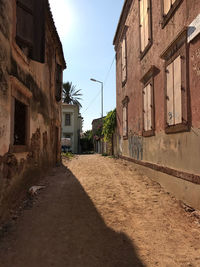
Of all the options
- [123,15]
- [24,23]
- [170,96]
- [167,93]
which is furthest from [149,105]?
[123,15]

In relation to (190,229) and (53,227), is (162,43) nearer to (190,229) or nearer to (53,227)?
(190,229)

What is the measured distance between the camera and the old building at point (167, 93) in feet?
13.8

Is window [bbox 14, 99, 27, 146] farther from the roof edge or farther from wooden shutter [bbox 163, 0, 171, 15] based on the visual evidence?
the roof edge

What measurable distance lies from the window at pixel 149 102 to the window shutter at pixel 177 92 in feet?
4.52

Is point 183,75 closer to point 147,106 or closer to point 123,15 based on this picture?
point 147,106

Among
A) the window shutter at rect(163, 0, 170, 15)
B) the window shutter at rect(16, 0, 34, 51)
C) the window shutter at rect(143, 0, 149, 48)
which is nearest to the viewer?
the window shutter at rect(16, 0, 34, 51)

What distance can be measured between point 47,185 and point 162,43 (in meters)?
5.30

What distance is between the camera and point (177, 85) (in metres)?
4.91

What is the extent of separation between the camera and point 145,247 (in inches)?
119

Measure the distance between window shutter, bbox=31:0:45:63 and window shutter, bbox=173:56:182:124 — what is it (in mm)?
3247

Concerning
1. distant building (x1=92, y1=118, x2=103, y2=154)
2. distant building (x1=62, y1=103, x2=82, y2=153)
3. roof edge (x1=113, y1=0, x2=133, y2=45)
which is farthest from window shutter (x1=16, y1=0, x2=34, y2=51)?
distant building (x1=62, y1=103, x2=82, y2=153)

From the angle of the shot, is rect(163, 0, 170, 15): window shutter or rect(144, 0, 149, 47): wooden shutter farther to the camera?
rect(144, 0, 149, 47): wooden shutter

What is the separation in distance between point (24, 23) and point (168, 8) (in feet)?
11.9

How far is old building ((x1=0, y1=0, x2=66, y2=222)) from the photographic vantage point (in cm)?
388
